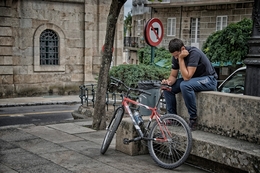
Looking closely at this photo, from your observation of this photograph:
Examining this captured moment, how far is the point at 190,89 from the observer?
6.30 meters

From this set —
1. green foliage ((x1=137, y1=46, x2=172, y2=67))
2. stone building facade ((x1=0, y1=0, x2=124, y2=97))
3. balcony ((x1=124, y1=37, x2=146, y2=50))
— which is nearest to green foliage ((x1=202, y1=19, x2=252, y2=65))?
stone building facade ((x1=0, y1=0, x2=124, y2=97))

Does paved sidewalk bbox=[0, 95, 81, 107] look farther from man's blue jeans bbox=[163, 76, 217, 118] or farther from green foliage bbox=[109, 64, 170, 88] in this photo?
man's blue jeans bbox=[163, 76, 217, 118]

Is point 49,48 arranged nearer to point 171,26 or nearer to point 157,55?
point 157,55

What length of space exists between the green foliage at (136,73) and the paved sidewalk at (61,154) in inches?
138

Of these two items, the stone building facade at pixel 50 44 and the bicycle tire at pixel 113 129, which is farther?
the stone building facade at pixel 50 44

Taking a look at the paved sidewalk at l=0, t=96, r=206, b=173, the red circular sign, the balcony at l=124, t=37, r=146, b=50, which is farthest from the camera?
the balcony at l=124, t=37, r=146, b=50

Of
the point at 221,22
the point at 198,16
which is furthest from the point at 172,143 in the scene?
the point at 198,16

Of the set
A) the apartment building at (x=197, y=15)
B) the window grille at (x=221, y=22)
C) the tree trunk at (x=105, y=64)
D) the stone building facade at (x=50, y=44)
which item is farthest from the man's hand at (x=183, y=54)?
the window grille at (x=221, y=22)

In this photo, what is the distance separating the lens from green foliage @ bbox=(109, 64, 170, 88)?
12516 mm

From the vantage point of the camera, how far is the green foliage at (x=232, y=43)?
20594 millimetres

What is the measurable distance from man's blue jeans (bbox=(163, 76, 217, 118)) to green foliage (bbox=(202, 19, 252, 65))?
14.4 meters

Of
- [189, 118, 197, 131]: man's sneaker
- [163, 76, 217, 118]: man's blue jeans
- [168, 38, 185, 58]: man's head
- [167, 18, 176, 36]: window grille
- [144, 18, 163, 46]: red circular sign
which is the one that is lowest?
[189, 118, 197, 131]: man's sneaker

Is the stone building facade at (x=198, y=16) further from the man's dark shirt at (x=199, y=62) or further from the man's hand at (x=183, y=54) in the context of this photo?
the man's hand at (x=183, y=54)

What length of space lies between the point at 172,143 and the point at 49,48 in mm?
16122
